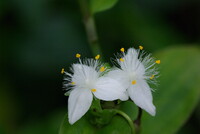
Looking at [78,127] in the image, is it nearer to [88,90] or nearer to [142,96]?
[88,90]

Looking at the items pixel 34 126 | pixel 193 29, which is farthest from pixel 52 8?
pixel 193 29

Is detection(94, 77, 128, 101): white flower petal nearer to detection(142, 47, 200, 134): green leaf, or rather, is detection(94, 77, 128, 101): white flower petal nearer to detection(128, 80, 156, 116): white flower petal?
detection(128, 80, 156, 116): white flower petal

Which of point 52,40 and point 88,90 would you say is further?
point 52,40

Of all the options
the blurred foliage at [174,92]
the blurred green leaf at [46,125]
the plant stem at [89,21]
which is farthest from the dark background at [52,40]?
the plant stem at [89,21]

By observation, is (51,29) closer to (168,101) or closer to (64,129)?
(168,101)

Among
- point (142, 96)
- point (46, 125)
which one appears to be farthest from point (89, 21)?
point (46, 125)

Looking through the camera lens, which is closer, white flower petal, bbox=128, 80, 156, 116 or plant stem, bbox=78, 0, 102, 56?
white flower petal, bbox=128, 80, 156, 116

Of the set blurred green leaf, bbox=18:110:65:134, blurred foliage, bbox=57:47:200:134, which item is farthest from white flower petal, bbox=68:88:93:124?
blurred green leaf, bbox=18:110:65:134
